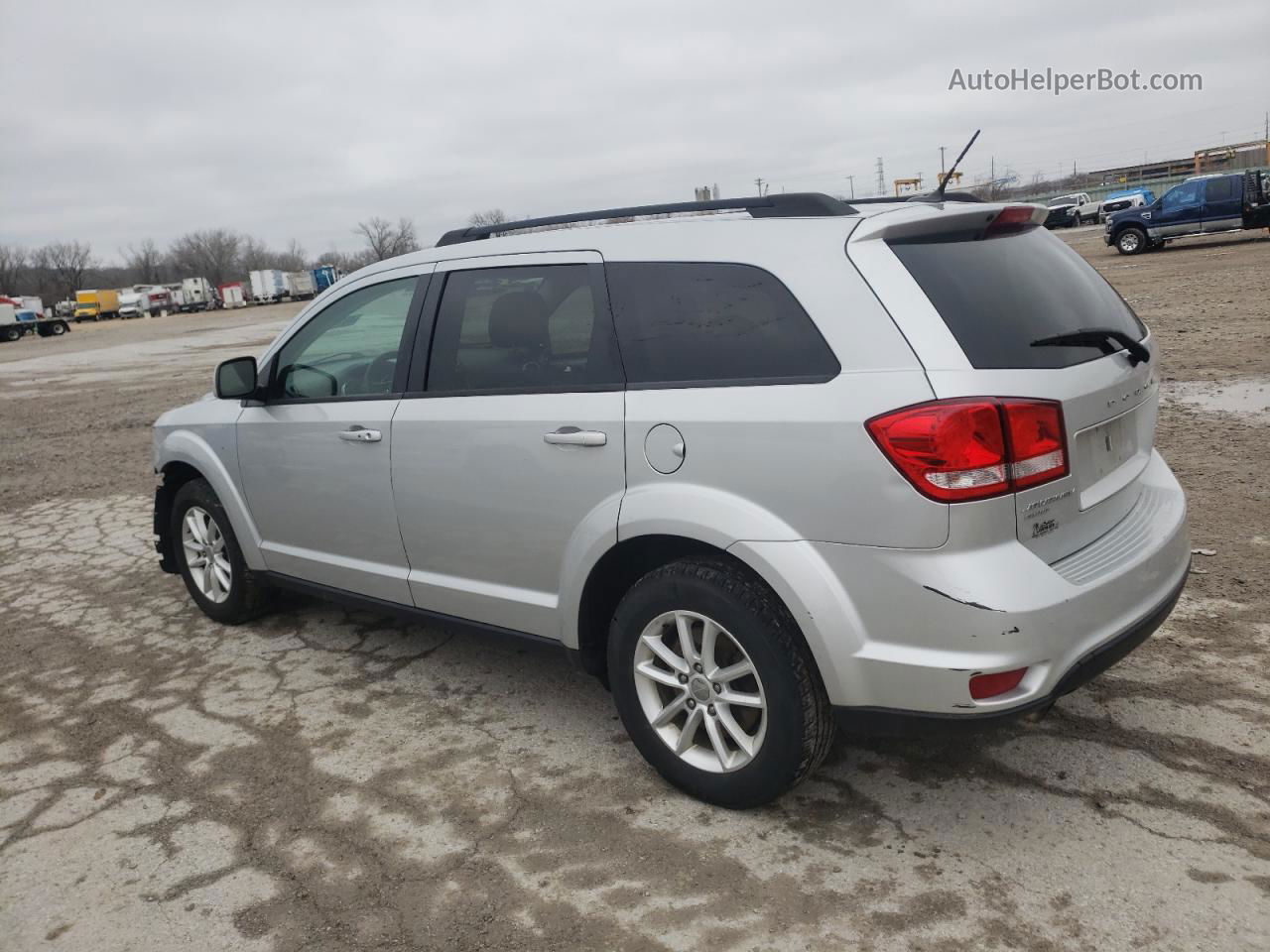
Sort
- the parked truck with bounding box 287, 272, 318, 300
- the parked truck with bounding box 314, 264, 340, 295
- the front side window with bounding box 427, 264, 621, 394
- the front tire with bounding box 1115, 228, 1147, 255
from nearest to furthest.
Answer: the front side window with bounding box 427, 264, 621, 394 → the front tire with bounding box 1115, 228, 1147, 255 → the parked truck with bounding box 314, 264, 340, 295 → the parked truck with bounding box 287, 272, 318, 300

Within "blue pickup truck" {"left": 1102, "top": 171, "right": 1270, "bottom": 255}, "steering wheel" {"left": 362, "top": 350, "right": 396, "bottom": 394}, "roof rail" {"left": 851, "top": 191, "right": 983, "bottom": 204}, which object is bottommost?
"steering wheel" {"left": 362, "top": 350, "right": 396, "bottom": 394}

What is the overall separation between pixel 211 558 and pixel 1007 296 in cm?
396

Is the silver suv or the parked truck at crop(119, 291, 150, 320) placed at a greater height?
the parked truck at crop(119, 291, 150, 320)

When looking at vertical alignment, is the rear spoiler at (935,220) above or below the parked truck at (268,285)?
below

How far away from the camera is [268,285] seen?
79.9m

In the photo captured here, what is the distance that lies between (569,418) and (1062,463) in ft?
4.71

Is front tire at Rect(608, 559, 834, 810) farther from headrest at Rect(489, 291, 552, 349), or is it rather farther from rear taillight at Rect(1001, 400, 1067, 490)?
headrest at Rect(489, 291, 552, 349)

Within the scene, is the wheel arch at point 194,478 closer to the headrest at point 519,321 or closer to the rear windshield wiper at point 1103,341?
the headrest at point 519,321

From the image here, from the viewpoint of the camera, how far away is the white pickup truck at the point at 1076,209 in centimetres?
5378

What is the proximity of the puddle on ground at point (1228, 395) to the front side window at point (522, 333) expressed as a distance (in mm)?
6086

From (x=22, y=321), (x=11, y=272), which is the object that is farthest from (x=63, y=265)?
(x=22, y=321)

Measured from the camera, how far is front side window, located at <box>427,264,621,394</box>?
3.22m

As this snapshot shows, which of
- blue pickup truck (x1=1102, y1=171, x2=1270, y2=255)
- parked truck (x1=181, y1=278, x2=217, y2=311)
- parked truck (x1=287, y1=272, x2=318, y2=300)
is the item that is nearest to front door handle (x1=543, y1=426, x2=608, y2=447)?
blue pickup truck (x1=1102, y1=171, x2=1270, y2=255)

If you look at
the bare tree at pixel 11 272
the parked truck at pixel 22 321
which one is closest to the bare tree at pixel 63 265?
the bare tree at pixel 11 272
